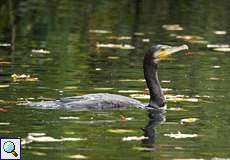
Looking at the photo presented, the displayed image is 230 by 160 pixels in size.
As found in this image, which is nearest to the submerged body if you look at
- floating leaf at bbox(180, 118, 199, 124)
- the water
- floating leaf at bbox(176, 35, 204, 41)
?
the water

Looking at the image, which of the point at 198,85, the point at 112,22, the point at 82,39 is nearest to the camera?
the point at 198,85

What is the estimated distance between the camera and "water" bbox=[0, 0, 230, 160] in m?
12.9

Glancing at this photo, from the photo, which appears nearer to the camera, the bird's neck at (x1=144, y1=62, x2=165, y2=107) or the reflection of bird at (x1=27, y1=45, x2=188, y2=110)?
the reflection of bird at (x1=27, y1=45, x2=188, y2=110)

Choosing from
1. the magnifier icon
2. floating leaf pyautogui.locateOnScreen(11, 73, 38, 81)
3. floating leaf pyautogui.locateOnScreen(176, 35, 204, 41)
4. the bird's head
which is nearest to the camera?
the magnifier icon

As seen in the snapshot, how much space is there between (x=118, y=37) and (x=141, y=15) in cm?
572

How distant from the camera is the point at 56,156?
11969 mm

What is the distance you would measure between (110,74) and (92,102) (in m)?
3.25

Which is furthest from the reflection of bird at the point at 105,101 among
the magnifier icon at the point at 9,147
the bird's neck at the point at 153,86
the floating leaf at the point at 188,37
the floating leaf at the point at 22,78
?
the floating leaf at the point at 188,37

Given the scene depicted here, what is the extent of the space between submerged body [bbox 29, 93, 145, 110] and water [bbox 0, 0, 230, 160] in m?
0.15

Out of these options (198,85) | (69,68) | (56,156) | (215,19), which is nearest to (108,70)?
(69,68)

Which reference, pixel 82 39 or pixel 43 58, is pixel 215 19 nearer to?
pixel 82 39

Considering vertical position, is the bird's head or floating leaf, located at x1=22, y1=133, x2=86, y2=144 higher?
the bird's head

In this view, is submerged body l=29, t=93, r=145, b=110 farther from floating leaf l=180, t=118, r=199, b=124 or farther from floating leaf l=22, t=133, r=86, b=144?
floating leaf l=22, t=133, r=86, b=144

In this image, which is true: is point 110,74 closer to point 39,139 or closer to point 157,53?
point 157,53
